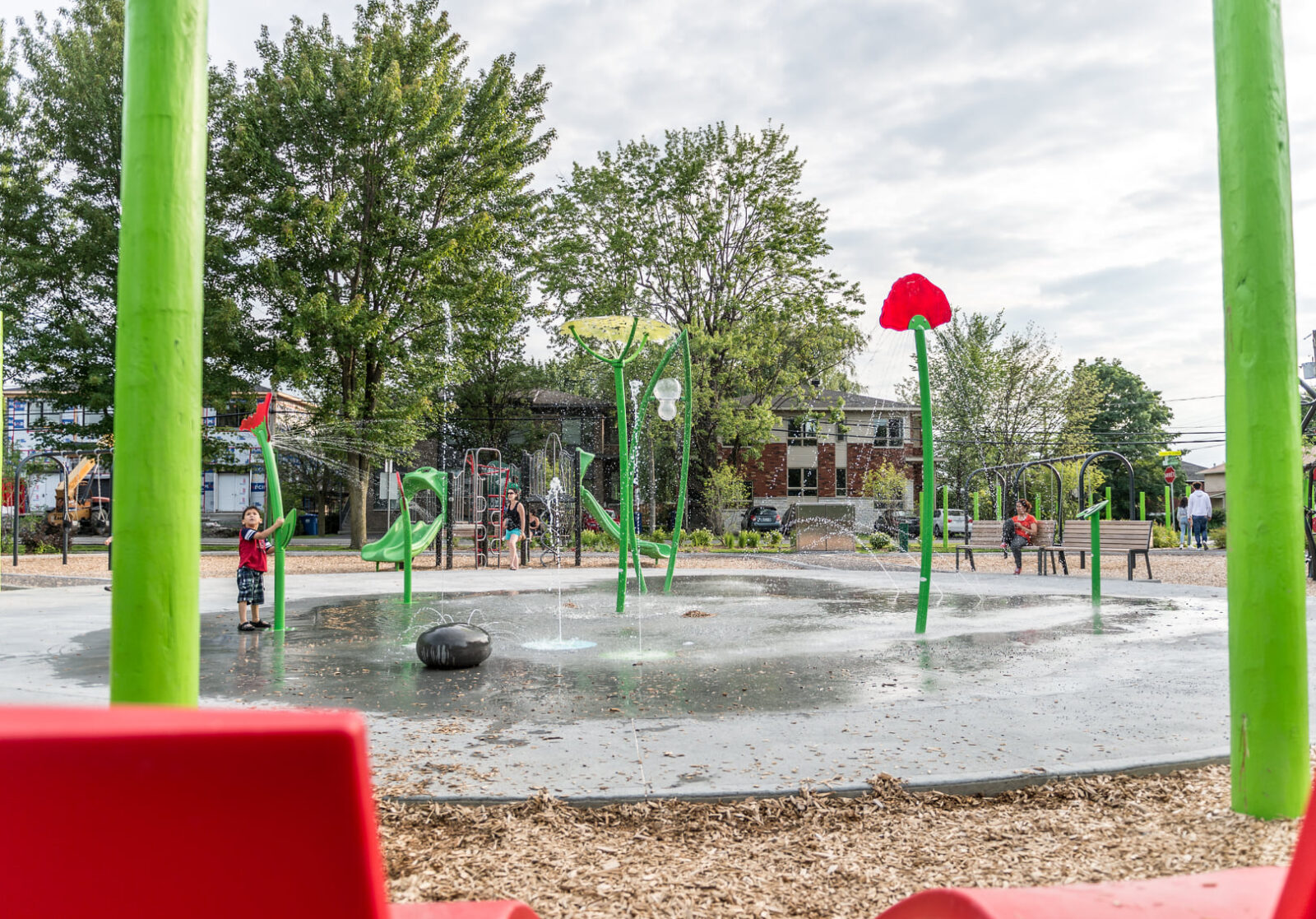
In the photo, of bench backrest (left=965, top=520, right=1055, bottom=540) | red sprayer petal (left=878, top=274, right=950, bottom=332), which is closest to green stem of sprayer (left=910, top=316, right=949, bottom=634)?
red sprayer petal (left=878, top=274, right=950, bottom=332)

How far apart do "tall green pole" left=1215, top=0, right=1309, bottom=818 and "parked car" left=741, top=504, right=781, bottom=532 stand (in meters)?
37.4

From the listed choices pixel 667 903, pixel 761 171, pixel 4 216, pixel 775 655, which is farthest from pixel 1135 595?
pixel 4 216

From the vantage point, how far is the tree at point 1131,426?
5781cm

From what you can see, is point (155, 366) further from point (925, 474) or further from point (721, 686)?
point (925, 474)

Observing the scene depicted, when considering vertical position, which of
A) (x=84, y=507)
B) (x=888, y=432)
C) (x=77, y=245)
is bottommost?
(x=84, y=507)

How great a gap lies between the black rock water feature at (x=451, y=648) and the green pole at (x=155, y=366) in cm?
411

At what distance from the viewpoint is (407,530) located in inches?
400

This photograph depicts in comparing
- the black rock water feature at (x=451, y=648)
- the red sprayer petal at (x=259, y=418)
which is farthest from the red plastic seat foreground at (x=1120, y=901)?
the red sprayer petal at (x=259, y=418)

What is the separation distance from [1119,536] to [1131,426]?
54683 millimetres

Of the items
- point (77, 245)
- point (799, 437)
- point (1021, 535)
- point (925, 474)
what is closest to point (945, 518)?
point (1021, 535)

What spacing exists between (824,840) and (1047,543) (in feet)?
49.0

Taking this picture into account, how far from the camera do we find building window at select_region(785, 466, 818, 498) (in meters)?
52.4

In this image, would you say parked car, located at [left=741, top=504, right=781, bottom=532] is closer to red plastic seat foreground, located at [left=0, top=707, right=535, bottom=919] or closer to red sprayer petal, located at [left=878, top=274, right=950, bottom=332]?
red sprayer petal, located at [left=878, top=274, right=950, bottom=332]

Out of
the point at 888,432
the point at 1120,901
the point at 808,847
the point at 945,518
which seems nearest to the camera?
the point at 1120,901
